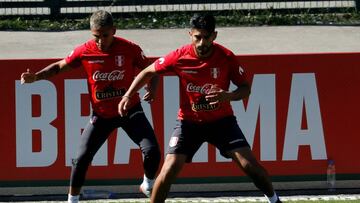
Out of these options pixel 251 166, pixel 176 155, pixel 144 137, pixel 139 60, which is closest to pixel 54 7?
pixel 139 60

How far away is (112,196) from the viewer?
11258 millimetres

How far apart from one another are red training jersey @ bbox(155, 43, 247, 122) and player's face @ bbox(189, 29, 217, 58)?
0.06 metres

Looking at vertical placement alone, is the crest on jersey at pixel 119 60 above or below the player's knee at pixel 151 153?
above

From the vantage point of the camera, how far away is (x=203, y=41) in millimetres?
8945

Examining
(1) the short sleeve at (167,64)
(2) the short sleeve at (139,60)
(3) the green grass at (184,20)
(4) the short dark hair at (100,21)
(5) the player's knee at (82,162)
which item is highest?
(4) the short dark hair at (100,21)

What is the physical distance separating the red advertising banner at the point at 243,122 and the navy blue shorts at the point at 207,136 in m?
2.02

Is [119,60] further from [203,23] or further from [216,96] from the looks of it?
[216,96]

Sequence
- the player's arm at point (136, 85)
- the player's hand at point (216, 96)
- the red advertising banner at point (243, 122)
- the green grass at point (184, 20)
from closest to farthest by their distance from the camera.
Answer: the player's hand at point (216, 96), the player's arm at point (136, 85), the red advertising banner at point (243, 122), the green grass at point (184, 20)

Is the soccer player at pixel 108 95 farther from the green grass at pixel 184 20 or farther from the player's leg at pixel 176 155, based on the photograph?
the green grass at pixel 184 20

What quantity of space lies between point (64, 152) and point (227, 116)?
259cm

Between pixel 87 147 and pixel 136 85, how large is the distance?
0.91 m

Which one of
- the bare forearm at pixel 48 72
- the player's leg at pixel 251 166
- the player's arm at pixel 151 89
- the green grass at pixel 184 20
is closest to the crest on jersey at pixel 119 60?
the player's arm at pixel 151 89

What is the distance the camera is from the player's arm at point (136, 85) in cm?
918

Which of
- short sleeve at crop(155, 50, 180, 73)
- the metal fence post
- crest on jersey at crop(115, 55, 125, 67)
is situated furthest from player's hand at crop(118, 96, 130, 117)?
the metal fence post
